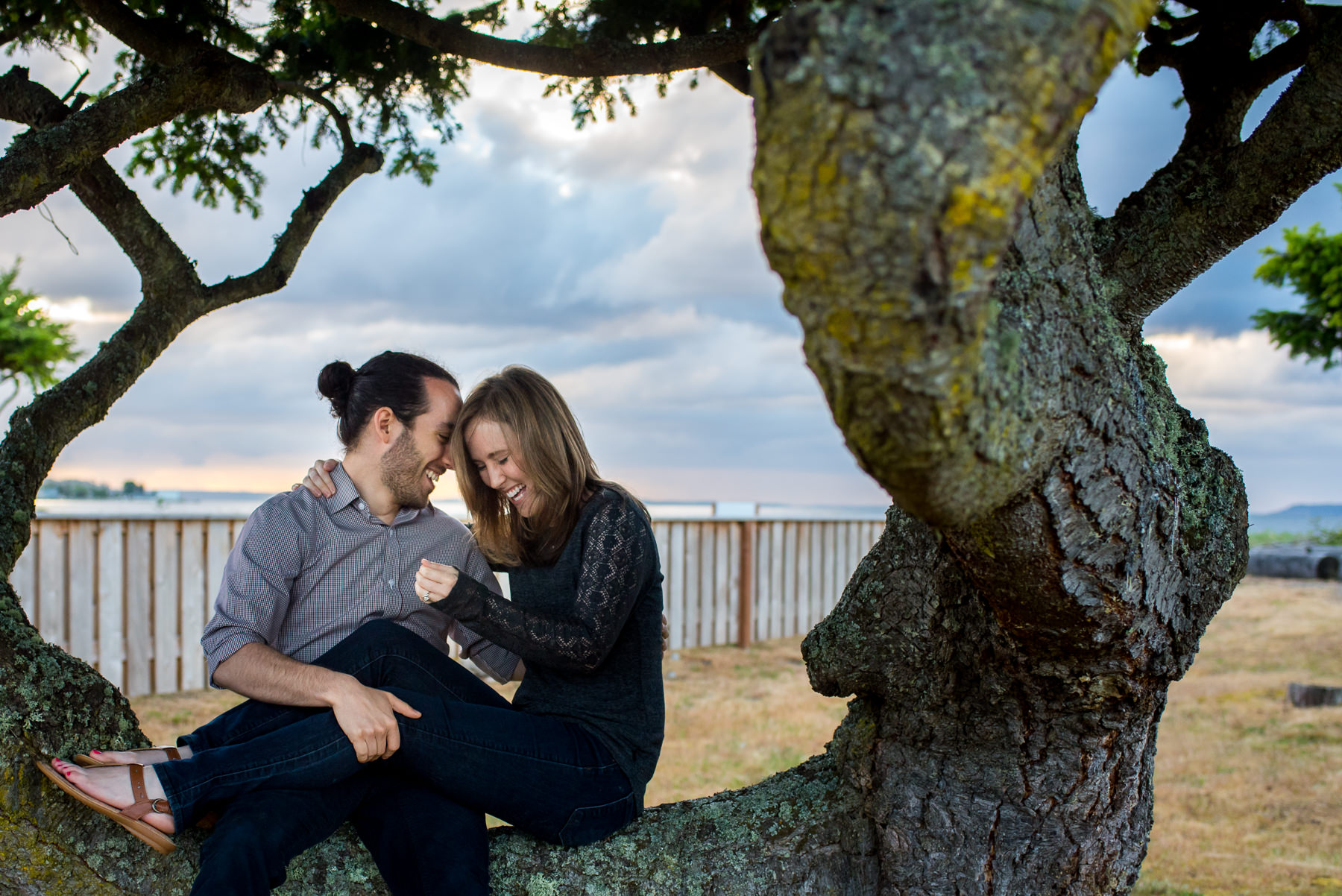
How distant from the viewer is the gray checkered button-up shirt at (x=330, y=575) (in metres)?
2.34

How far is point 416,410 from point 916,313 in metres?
1.99

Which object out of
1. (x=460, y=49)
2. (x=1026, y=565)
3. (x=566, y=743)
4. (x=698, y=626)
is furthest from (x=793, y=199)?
(x=698, y=626)

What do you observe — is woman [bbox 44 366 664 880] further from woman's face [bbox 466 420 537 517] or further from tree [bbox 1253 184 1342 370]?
tree [bbox 1253 184 1342 370]

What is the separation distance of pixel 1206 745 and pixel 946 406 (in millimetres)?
6231

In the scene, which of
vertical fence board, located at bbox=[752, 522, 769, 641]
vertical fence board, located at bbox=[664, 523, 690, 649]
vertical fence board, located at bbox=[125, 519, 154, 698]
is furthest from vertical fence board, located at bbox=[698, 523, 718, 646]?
vertical fence board, located at bbox=[125, 519, 154, 698]

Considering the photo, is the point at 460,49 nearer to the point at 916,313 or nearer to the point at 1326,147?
the point at 1326,147

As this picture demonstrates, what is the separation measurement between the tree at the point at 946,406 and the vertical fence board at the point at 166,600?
4.05 metres

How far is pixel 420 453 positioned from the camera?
8.80 feet

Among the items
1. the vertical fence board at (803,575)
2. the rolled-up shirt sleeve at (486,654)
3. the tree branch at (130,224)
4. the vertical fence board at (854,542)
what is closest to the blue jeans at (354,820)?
the rolled-up shirt sleeve at (486,654)

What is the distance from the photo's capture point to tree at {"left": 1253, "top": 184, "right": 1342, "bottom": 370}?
9641 mm

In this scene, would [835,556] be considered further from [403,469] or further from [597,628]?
[597,628]

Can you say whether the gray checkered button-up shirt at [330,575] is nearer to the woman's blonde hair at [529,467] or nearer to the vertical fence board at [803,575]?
the woman's blonde hair at [529,467]

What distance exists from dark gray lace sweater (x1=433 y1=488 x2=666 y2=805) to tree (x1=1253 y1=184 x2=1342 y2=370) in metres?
9.94

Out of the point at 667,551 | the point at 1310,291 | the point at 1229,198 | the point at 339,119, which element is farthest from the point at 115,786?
the point at 1310,291
